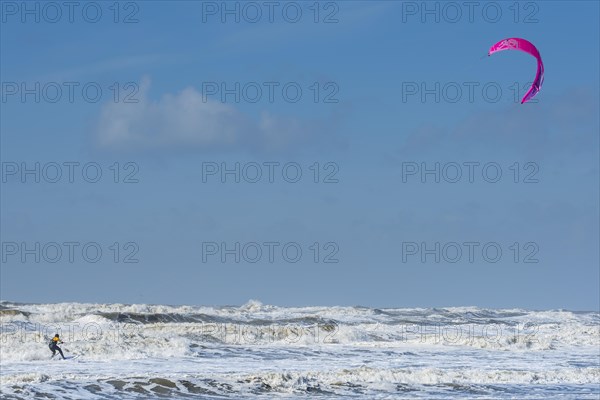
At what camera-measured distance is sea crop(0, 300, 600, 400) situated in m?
24.9

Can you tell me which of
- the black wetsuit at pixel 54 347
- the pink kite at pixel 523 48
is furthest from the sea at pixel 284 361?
the pink kite at pixel 523 48

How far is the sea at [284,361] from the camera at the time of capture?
24859 millimetres

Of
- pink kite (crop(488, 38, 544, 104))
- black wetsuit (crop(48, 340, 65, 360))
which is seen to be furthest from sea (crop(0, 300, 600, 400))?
pink kite (crop(488, 38, 544, 104))

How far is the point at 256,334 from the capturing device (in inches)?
1535

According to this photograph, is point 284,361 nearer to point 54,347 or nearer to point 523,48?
point 54,347

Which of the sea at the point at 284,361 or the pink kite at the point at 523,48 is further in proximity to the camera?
the pink kite at the point at 523,48

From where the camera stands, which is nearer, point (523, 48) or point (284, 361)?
point (284, 361)

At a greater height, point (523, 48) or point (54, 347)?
point (523, 48)

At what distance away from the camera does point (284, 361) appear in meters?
31.0

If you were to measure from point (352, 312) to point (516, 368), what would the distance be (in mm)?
28864

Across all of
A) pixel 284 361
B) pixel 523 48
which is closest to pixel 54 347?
pixel 284 361

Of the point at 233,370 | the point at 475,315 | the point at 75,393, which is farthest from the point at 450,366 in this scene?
the point at 475,315

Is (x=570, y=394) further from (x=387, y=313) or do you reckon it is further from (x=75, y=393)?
(x=387, y=313)

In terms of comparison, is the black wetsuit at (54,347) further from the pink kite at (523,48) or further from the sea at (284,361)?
the pink kite at (523,48)
